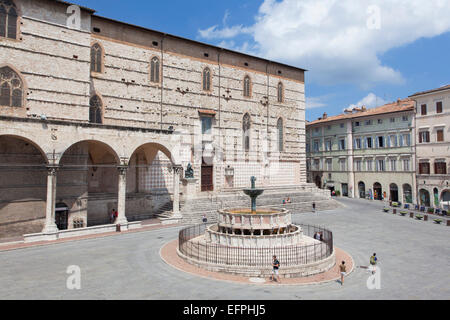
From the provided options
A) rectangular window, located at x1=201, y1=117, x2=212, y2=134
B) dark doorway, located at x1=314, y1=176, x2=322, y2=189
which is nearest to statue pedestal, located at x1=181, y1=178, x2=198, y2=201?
rectangular window, located at x1=201, y1=117, x2=212, y2=134

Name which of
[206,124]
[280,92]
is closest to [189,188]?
[206,124]

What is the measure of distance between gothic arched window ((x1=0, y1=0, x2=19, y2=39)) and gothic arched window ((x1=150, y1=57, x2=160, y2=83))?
35.4 ft

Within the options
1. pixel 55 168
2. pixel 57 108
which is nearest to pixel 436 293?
pixel 55 168

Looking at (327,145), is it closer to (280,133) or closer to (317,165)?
(317,165)

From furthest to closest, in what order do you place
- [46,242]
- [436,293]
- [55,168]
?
1. [55,168]
2. [46,242]
3. [436,293]

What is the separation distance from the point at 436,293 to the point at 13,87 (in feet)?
82.1

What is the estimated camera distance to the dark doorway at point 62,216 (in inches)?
844

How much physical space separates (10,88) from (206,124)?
56.3 ft

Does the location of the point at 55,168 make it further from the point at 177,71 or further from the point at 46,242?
the point at 177,71

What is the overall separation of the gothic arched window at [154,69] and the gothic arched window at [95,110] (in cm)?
547

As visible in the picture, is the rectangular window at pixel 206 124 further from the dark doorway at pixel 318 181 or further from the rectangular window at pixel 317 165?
the dark doorway at pixel 318 181

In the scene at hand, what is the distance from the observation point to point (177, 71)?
98.2 feet

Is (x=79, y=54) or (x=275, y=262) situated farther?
(x=79, y=54)

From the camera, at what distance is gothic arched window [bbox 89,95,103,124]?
24.8 m
